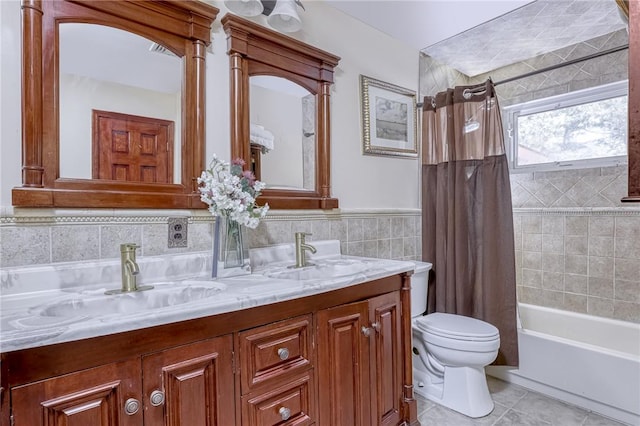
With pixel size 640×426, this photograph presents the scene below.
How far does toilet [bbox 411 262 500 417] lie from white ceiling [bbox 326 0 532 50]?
1.55m

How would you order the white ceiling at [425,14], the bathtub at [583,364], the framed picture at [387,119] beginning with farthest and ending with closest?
the framed picture at [387,119]
the white ceiling at [425,14]
the bathtub at [583,364]

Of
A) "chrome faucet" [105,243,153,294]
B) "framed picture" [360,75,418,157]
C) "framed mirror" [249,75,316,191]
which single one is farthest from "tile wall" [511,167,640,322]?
"chrome faucet" [105,243,153,294]

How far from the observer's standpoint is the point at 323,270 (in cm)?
163

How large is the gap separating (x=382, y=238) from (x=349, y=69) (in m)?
1.10

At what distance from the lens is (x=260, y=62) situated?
1.70 meters

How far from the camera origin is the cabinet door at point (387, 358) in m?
1.46

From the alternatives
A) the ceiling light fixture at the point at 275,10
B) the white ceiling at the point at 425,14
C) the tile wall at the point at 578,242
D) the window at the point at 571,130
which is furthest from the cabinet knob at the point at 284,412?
the window at the point at 571,130

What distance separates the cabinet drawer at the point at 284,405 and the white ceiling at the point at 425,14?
6.54 ft

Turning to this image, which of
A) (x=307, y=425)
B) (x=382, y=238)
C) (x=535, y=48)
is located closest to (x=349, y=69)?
(x=382, y=238)

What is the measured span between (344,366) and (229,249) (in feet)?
2.16

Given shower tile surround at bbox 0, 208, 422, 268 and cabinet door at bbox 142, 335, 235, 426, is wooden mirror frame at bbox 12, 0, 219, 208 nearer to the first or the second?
shower tile surround at bbox 0, 208, 422, 268

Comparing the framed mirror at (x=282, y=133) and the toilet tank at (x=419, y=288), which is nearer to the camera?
the framed mirror at (x=282, y=133)

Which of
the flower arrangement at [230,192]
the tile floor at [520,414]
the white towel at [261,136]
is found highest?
the white towel at [261,136]

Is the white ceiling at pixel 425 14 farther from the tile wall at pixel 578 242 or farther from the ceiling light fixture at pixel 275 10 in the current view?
the tile wall at pixel 578 242
